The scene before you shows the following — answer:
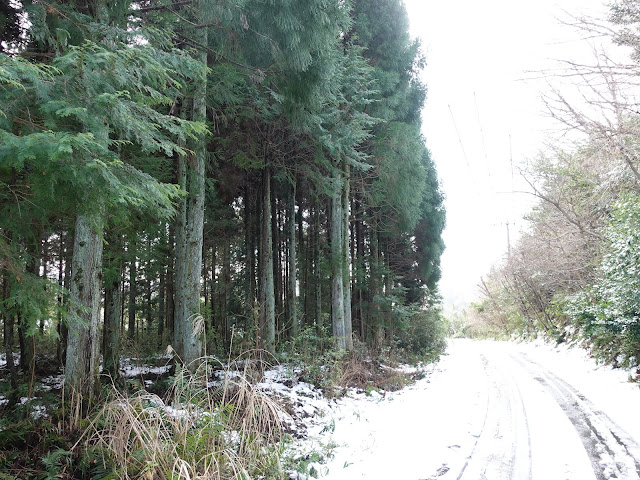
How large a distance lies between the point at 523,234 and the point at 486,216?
260cm

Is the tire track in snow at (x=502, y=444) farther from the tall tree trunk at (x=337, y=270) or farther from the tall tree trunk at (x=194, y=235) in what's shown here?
the tall tree trunk at (x=194, y=235)

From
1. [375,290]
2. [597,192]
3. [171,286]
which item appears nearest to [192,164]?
[171,286]

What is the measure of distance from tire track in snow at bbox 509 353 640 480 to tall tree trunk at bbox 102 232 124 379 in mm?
6437

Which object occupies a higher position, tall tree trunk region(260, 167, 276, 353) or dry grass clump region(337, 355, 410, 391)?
tall tree trunk region(260, 167, 276, 353)

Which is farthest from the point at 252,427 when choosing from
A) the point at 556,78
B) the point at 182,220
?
the point at 556,78

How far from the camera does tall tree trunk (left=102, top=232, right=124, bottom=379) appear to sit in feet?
22.9

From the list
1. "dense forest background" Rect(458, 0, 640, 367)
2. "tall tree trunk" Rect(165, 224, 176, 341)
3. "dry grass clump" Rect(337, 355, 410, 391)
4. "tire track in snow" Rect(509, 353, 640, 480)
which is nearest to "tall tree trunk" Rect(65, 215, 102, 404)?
"dry grass clump" Rect(337, 355, 410, 391)

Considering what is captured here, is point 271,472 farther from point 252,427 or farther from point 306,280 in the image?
point 306,280

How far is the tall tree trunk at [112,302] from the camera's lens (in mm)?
6972

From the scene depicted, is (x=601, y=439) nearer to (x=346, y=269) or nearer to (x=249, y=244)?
(x=346, y=269)

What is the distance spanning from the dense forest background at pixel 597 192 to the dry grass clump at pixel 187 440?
502cm

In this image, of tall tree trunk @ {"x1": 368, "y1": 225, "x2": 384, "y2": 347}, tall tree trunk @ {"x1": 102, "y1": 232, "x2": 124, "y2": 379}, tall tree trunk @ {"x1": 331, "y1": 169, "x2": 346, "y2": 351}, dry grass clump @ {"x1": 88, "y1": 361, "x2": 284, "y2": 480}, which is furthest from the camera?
tall tree trunk @ {"x1": 368, "y1": 225, "x2": 384, "y2": 347}

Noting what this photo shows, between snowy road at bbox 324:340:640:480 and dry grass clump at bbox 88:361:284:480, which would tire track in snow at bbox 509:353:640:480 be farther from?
dry grass clump at bbox 88:361:284:480

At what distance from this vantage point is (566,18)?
4.21 metres
